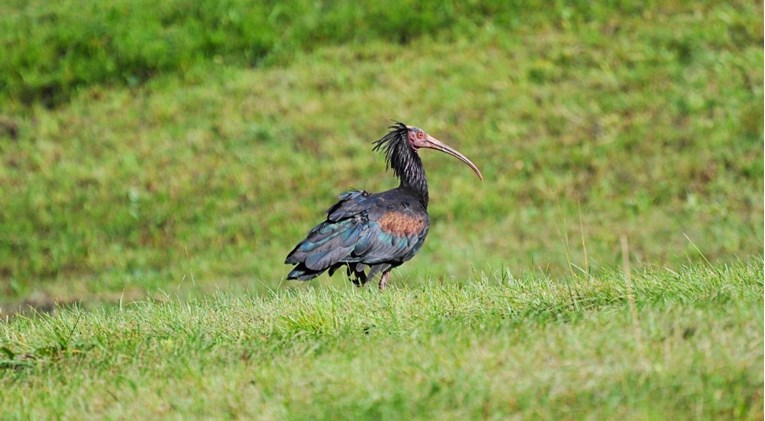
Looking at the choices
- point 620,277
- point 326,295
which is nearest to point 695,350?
point 620,277

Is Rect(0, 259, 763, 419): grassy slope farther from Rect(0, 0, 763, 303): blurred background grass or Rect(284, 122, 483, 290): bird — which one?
Rect(0, 0, 763, 303): blurred background grass

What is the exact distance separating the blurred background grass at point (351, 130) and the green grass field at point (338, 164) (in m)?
0.05

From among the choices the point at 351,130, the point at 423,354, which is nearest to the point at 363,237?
the point at 423,354

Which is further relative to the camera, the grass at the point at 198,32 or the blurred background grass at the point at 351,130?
the grass at the point at 198,32

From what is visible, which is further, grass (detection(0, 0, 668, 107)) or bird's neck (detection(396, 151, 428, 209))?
grass (detection(0, 0, 668, 107))

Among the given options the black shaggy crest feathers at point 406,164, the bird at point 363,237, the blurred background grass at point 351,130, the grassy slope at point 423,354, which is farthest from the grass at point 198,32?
the grassy slope at point 423,354

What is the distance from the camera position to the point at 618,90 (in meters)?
21.9

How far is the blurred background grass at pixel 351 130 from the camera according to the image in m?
18.7

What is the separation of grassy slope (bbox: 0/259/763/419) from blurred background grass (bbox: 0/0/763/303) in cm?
846

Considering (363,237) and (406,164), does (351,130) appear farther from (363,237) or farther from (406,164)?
(363,237)

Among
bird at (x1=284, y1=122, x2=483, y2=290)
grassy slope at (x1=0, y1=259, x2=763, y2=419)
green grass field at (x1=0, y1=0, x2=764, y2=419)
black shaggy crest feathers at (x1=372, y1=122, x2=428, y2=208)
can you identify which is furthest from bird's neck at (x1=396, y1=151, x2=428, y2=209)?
grassy slope at (x1=0, y1=259, x2=763, y2=419)

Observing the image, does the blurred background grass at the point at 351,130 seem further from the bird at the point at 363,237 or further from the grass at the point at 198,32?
the bird at the point at 363,237

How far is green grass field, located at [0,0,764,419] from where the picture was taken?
791 cm

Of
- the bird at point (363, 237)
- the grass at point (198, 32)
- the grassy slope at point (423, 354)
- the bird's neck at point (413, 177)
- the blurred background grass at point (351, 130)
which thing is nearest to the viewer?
the grassy slope at point (423, 354)
